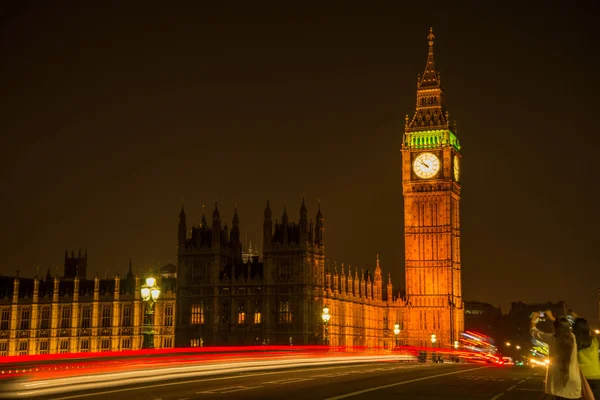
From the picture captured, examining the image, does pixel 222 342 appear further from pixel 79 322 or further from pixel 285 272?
pixel 79 322

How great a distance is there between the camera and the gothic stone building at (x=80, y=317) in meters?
94.8

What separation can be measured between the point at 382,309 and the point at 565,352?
91.0 meters

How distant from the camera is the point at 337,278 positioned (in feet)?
305

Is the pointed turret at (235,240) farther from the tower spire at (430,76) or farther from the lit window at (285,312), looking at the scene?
the tower spire at (430,76)

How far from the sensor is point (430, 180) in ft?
344

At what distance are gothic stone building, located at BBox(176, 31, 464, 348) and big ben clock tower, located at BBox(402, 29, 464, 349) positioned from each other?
120 mm

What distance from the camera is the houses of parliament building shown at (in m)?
82.5

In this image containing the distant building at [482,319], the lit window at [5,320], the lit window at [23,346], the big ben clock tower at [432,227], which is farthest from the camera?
the distant building at [482,319]

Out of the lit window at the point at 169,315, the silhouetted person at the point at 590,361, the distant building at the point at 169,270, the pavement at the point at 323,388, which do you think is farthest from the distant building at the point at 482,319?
the silhouetted person at the point at 590,361

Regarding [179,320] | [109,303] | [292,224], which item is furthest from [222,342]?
[109,303]

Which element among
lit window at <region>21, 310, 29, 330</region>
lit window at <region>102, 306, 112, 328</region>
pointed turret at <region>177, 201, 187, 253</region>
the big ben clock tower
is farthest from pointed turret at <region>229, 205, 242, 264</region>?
lit window at <region>21, 310, 29, 330</region>

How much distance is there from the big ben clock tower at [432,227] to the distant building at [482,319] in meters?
39.2

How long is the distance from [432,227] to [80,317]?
42167mm

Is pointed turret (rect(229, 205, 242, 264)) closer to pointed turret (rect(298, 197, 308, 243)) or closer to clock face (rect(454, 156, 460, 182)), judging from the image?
pointed turret (rect(298, 197, 308, 243))
